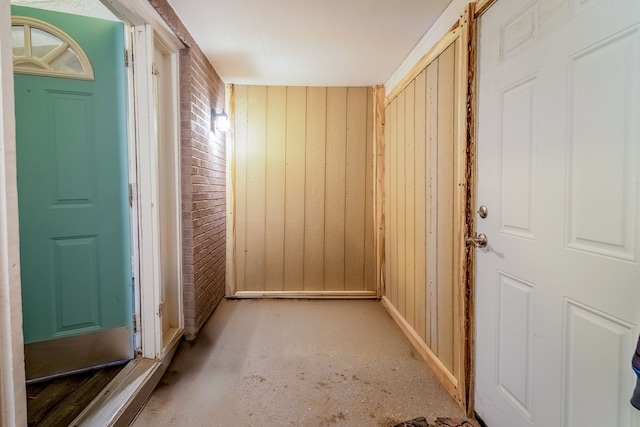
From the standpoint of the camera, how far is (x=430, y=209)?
80.9 inches

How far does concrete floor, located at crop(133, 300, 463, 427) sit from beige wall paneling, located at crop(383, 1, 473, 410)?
0.20m

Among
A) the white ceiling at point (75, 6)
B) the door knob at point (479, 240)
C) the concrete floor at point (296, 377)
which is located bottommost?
the concrete floor at point (296, 377)

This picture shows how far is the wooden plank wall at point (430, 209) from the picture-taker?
1.75m

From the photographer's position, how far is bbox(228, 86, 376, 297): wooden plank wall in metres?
3.23

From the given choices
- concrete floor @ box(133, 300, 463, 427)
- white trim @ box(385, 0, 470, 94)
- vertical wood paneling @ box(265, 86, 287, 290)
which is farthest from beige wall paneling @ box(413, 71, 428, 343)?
vertical wood paneling @ box(265, 86, 287, 290)

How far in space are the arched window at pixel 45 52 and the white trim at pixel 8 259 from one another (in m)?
1.04

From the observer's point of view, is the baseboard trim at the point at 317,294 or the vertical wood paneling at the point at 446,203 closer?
the vertical wood paneling at the point at 446,203

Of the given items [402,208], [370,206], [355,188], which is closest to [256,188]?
[355,188]

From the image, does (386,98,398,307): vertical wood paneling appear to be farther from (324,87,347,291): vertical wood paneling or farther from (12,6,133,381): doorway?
(12,6,133,381): doorway

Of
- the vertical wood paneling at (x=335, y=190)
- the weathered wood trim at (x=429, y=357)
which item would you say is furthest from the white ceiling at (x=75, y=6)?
the weathered wood trim at (x=429, y=357)

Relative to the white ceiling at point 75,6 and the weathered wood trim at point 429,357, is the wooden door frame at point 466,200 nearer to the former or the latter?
the weathered wood trim at point 429,357

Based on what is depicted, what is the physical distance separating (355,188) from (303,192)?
0.57 meters

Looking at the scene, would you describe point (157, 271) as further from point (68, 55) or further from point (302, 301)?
point (302, 301)

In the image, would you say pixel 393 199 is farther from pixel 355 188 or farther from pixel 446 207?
pixel 446 207
